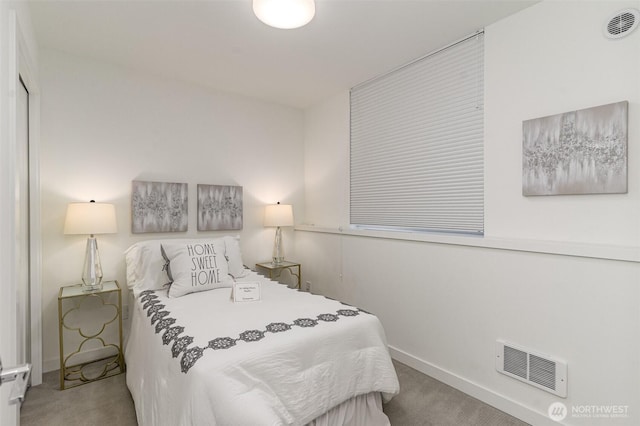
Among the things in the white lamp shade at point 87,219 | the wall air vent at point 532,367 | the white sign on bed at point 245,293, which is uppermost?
the white lamp shade at point 87,219

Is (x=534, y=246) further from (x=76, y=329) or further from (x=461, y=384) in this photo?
(x=76, y=329)

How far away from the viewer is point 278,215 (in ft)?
11.7

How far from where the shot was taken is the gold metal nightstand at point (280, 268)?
11.6ft

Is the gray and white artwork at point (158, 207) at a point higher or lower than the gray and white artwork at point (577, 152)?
lower

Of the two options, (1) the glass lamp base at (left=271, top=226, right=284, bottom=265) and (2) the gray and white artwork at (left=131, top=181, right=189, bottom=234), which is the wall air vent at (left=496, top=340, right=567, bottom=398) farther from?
(2) the gray and white artwork at (left=131, top=181, right=189, bottom=234)

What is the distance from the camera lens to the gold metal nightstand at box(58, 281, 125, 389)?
99.0 inches

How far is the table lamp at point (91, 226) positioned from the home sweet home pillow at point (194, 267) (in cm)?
48

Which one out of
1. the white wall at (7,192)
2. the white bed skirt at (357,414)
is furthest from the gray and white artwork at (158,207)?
the white bed skirt at (357,414)

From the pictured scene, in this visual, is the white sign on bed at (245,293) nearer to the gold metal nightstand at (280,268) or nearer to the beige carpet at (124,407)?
the beige carpet at (124,407)

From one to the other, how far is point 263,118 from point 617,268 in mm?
3383

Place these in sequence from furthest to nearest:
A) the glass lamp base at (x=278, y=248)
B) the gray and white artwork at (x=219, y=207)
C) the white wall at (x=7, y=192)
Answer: the glass lamp base at (x=278, y=248) → the gray and white artwork at (x=219, y=207) → the white wall at (x=7, y=192)

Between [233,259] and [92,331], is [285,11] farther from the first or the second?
[92,331]

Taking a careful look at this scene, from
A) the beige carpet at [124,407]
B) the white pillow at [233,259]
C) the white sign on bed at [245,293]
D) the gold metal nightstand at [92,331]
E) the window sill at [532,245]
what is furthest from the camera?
the white pillow at [233,259]

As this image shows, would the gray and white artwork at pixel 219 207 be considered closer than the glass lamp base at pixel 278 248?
Yes
